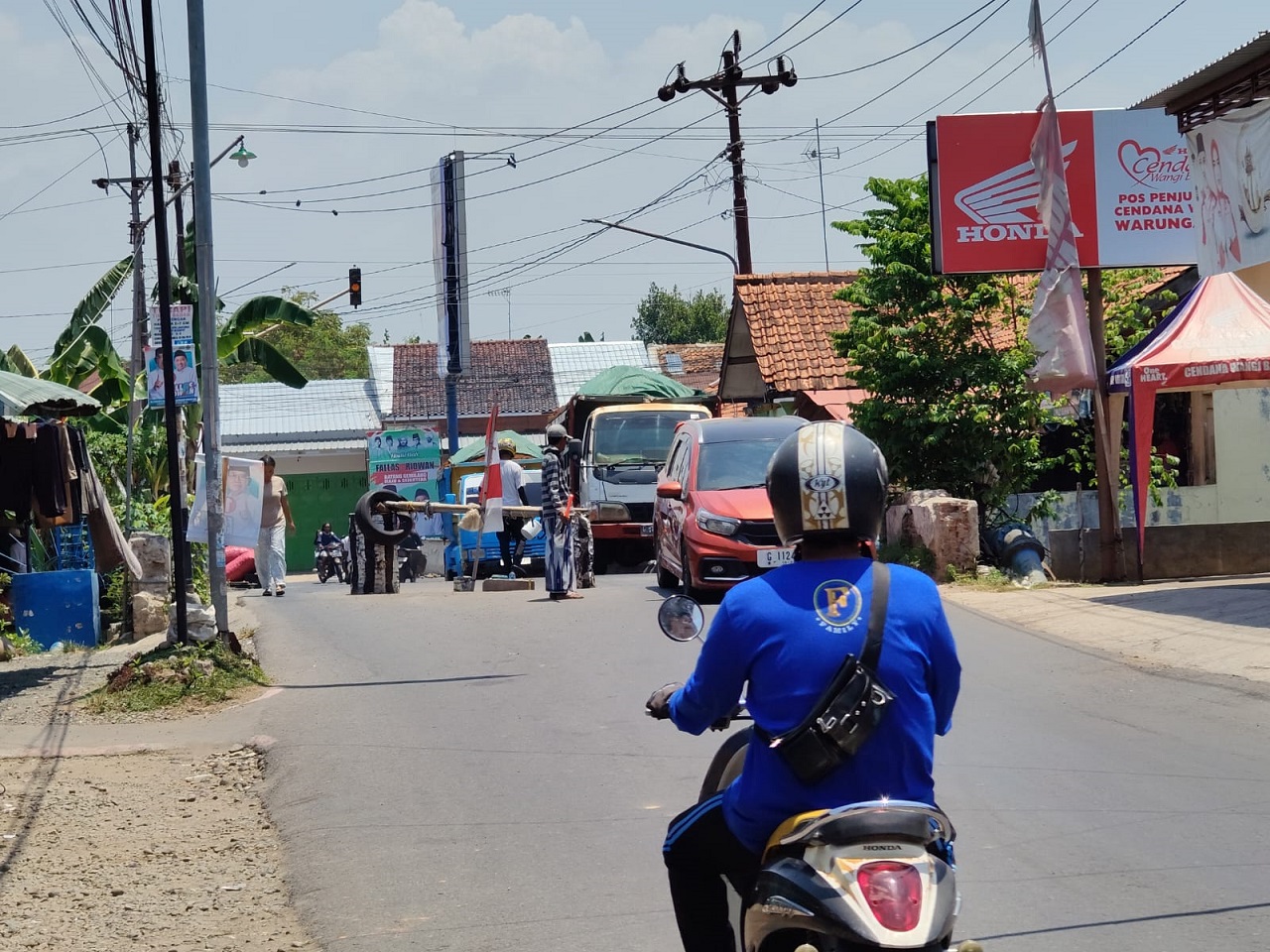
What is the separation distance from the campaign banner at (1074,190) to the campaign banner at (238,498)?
348 inches

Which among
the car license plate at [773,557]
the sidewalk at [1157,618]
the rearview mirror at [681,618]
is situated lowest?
the sidewalk at [1157,618]

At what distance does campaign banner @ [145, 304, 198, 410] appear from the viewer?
12250mm

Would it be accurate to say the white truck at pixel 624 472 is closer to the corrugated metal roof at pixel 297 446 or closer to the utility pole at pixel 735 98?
the utility pole at pixel 735 98

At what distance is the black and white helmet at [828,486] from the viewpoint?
3.58m

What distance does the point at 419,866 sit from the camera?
21.2 ft

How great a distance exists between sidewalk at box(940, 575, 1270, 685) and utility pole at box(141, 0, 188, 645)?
7081 mm

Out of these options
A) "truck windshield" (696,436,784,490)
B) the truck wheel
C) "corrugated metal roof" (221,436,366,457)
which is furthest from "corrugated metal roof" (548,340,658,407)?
"truck windshield" (696,436,784,490)

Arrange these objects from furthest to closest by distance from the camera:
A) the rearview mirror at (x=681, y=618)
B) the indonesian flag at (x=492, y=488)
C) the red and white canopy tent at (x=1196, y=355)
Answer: the indonesian flag at (x=492, y=488)
the red and white canopy tent at (x=1196, y=355)
the rearview mirror at (x=681, y=618)

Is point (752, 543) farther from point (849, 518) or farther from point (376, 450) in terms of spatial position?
point (376, 450)

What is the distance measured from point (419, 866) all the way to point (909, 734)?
3.57 metres

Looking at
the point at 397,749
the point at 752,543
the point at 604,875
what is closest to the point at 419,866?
the point at 604,875

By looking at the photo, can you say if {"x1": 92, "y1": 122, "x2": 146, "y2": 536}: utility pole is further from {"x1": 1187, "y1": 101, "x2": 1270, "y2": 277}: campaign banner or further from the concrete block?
{"x1": 1187, "y1": 101, "x2": 1270, "y2": 277}: campaign banner

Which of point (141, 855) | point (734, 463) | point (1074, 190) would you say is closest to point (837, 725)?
point (141, 855)

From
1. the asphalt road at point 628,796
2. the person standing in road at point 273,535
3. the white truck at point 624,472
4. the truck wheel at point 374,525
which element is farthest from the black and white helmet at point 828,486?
the white truck at point 624,472
